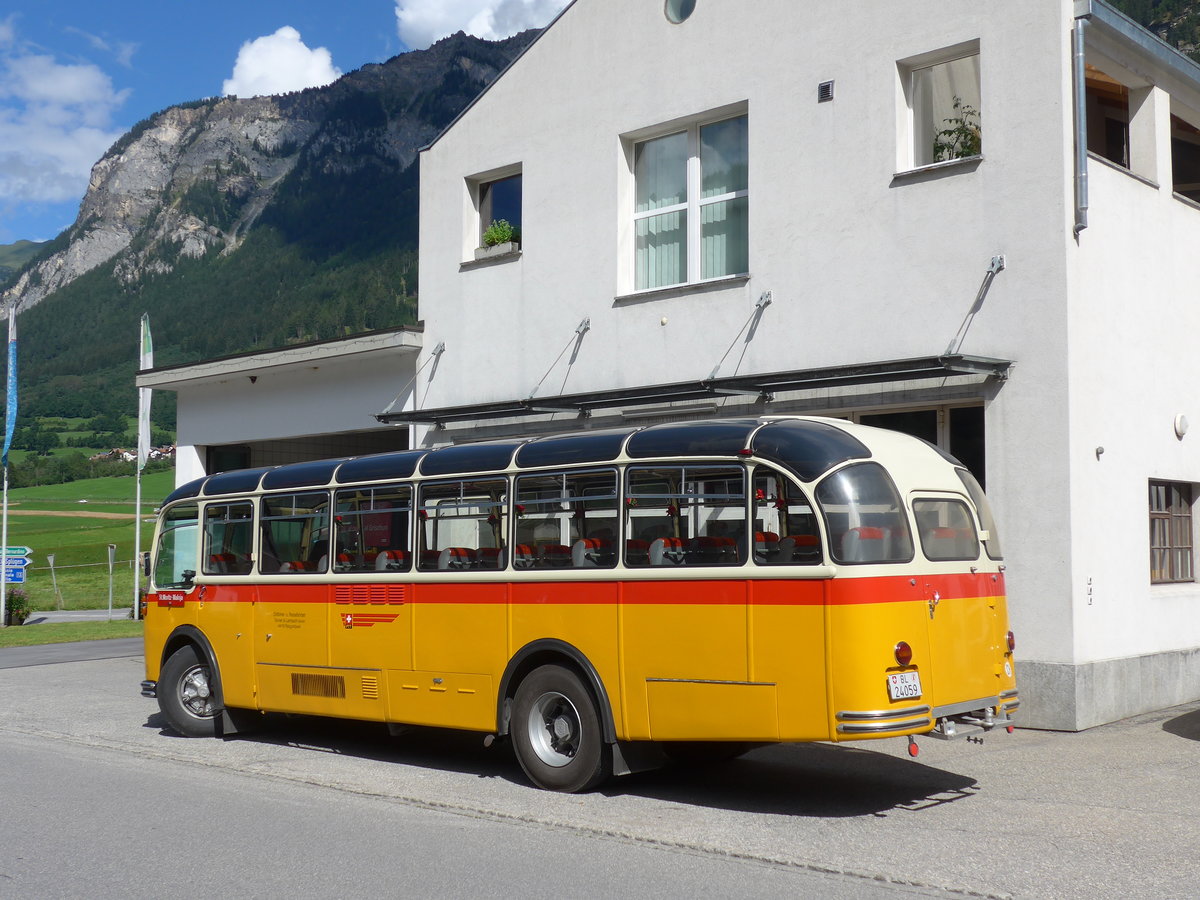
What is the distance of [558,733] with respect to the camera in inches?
396

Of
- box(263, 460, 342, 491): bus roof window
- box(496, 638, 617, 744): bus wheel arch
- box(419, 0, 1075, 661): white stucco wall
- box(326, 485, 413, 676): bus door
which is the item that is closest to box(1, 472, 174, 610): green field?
box(419, 0, 1075, 661): white stucco wall

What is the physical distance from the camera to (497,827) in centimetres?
852

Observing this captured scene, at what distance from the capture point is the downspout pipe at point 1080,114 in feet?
41.2

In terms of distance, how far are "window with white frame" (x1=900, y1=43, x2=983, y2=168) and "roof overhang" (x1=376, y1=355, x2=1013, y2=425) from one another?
256cm

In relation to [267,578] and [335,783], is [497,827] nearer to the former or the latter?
[335,783]

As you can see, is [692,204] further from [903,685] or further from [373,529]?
[903,685]

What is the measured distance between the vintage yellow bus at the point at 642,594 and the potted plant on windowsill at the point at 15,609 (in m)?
22.5

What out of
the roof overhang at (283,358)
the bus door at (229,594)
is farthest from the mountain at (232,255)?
the bus door at (229,594)

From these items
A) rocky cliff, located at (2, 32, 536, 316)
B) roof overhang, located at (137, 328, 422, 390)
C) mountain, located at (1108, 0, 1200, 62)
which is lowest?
roof overhang, located at (137, 328, 422, 390)

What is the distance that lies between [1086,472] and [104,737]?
9929 millimetres

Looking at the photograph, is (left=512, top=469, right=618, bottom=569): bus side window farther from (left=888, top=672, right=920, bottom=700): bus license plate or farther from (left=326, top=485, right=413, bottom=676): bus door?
(left=888, top=672, right=920, bottom=700): bus license plate

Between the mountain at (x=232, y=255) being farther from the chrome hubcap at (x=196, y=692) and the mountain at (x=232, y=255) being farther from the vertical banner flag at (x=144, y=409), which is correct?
the chrome hubcap at (x=196, y=692)

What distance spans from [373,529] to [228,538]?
87.4 inches

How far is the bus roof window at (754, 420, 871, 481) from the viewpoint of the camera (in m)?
8.80
